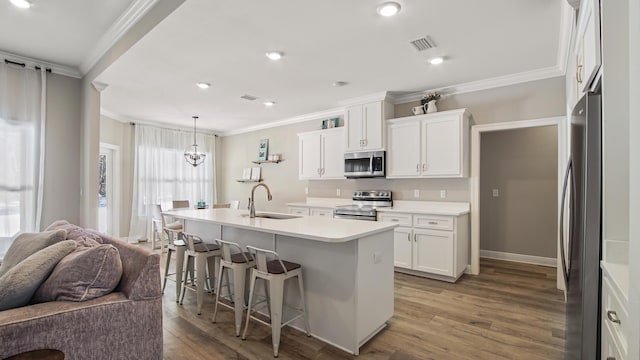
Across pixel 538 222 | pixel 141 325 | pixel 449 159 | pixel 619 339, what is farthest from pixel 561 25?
pixel 141 325

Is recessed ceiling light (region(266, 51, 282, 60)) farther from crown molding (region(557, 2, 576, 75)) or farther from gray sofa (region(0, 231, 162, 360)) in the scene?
crown molding (region(557, 2, 576, 75))

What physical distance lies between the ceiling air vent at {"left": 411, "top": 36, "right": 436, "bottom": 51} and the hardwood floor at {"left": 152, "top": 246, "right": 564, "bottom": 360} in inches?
103

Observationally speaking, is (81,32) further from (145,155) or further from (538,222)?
(538,222)

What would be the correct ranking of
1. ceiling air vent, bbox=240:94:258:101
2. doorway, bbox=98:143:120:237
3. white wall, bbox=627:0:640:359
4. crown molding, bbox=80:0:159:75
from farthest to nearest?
doorway, bbox=98:143:120:237 → ceiling air vent, bbox=240:94:258:101 → crown molding, bbox=80:0:159:75 → white wall, bbox=627:0:640:359

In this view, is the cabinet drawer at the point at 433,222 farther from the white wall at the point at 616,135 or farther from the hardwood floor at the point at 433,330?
the white wall at the point at 616,135

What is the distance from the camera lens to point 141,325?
1791mm

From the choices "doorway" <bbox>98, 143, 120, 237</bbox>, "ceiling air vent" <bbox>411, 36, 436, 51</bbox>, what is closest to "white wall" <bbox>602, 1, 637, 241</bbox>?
"ceiling air vent" <bbox>411, 36, 436, 51</bbox>

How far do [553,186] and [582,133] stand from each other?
13.0 feet

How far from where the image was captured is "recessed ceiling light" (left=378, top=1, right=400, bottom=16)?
2299 millimetres

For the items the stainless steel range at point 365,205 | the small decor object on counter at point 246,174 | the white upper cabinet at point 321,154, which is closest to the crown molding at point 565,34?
the stainless steel range at point 365,205

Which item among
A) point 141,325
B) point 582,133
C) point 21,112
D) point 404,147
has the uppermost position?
point 21,112

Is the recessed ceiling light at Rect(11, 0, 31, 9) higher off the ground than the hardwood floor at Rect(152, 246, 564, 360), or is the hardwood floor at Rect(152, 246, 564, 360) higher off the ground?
the recessed ceiling light at Rect(11, 0, 31, 9)

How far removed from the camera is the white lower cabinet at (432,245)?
3.76 m

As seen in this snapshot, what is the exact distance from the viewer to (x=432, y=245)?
3.88m
